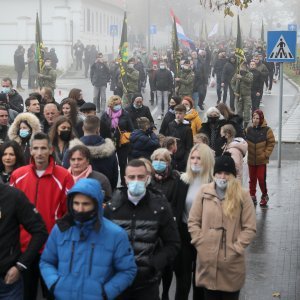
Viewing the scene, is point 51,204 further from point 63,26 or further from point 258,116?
point 63,26

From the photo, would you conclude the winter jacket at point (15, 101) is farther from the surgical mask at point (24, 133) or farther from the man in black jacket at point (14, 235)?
the man in black jacket at point (14, 235)

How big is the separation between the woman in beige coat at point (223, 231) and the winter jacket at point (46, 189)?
115 cm

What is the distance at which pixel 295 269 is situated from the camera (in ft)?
31.0

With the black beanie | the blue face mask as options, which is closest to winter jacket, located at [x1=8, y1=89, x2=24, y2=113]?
the blue face mask

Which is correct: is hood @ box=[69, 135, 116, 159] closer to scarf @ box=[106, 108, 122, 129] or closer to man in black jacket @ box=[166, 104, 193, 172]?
man in black jacket @ box=[166, 104, 193, 172]

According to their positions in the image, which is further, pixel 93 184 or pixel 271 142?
pixel 271 142

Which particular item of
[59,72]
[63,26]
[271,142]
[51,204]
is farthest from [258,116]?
[63,26]

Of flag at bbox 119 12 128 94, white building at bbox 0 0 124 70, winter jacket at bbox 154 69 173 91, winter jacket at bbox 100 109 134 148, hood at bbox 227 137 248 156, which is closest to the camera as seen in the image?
hood at bbox 227 137 248 156

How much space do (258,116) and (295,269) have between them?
11.3ft

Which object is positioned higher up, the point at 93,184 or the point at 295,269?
the point at 93,184

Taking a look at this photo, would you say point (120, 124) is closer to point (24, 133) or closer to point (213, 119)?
point (213, 119)

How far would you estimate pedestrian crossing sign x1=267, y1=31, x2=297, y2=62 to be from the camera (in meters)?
15.9

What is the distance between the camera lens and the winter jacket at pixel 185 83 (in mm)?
23844

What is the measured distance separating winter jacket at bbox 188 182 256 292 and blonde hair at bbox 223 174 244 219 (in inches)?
1.2
